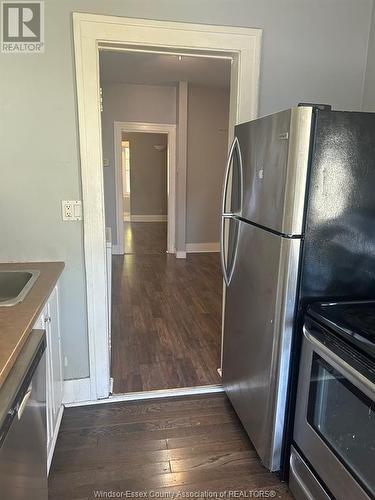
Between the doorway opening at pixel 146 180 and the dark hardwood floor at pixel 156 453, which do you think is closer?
the dark hardwood floor at pixel 156 453

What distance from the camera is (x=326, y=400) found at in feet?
4.62

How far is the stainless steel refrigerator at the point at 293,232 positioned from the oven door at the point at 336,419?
12 centimetres

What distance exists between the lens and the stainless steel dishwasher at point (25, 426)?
2.94 ft

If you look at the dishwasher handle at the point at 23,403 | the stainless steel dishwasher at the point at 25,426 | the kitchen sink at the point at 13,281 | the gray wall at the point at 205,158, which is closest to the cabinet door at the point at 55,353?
the kitchen sink at the point at 13,281

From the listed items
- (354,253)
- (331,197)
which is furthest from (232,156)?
(354,253)

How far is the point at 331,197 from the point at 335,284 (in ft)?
1.23

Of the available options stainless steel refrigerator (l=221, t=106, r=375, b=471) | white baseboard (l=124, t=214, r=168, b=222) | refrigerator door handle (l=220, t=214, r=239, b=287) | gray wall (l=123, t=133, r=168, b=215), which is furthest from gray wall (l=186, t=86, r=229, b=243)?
stainless steel refrigerator (l=221, t=106, r=375, b=471)

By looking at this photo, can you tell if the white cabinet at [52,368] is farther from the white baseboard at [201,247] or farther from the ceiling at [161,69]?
the white baseboard at [201,247]

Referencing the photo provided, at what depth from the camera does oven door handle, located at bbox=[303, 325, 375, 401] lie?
1.12 m

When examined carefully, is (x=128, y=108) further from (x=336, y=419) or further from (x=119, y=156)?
(x=336, y=419)

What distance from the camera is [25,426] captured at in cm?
105

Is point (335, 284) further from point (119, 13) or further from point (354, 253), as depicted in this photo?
point (119, 13)

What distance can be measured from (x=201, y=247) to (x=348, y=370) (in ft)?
17.2

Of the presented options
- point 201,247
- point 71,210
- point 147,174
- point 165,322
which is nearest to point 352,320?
point 71,210
